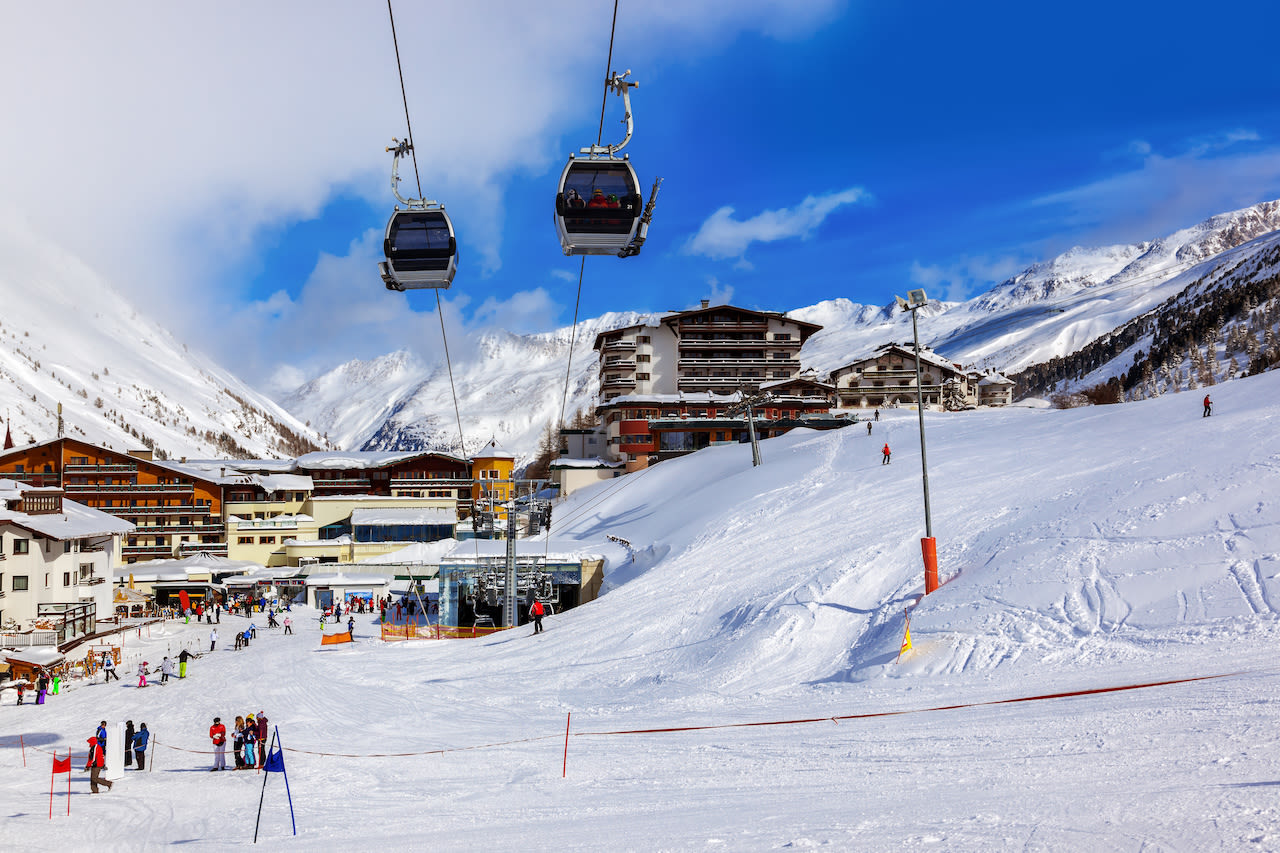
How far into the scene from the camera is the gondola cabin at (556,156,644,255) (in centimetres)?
1530

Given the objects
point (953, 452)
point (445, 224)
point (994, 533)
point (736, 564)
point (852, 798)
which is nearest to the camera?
point (852, 798)

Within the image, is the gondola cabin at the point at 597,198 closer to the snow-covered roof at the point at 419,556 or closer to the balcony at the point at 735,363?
the snow-covered roof at the point at 419,556

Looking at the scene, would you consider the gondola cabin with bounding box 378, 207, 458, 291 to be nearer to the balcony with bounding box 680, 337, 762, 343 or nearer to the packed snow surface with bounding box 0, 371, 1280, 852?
the packed snow surface with bounding box 0, 371, 1280, 852

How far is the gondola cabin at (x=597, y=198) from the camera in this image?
15297 mm

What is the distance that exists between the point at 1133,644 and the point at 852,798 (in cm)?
826

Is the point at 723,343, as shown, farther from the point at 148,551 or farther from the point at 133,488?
the point at 148,551

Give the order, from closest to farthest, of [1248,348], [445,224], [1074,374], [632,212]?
[632,212] < [445,224] < [1248,348] < [1074,374]

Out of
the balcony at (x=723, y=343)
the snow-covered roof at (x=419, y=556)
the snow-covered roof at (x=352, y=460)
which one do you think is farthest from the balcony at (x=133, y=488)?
the balcony at (x=723, y=343)

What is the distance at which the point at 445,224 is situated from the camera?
666 inches

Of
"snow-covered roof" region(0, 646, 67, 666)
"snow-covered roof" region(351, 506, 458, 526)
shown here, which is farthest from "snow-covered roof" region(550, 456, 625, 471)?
"snow-covered roof" region(0, 646, 67, 666)

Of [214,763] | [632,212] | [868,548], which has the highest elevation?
[632,212]

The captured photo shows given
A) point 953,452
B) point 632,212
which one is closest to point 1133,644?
point 632,212

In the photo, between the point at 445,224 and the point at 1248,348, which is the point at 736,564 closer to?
the point at 445,224

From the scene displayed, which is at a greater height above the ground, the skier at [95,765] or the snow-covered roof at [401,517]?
the snow-covered roof at [401,517]
